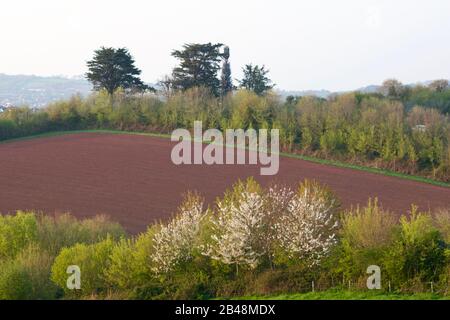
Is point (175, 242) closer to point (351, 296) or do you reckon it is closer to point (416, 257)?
point (351, 296)

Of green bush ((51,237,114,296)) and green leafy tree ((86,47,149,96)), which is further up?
green leafy tree ((86,47,149,96))

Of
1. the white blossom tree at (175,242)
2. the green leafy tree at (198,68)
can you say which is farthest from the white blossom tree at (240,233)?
the green leafy tree at (198,68)

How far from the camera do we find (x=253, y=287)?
1898 centimetres

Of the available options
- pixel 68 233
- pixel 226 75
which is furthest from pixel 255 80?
pixel 68 233

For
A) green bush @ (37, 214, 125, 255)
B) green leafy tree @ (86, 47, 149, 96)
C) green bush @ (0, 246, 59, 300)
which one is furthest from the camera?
green leafy tree @ (86, 47, 149, 96)

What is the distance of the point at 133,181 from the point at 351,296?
28.6m

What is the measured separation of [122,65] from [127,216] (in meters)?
45.8

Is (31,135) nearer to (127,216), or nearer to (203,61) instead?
(203,61)

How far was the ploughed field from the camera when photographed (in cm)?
3656

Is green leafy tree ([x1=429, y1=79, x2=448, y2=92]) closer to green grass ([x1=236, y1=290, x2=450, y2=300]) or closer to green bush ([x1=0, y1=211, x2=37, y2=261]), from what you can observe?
green grass ([x1=236, y1=290, x2=450, y2=300])

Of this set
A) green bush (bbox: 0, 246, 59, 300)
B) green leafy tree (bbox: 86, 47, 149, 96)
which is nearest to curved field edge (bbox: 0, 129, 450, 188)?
green leafy tree (bbox: 86, 47, 149, 96)

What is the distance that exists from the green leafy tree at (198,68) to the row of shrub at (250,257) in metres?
56.1

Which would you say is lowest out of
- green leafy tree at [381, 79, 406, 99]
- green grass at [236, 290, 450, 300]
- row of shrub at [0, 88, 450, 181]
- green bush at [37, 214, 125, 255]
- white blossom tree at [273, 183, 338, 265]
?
green grass at [236, 290, 450, 300]

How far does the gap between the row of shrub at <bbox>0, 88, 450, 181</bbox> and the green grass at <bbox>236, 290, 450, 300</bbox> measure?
3053cm
